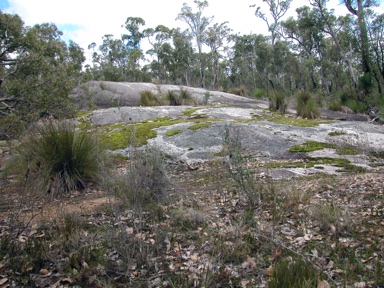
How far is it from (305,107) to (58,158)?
1122 centimetres

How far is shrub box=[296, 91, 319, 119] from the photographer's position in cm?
1441

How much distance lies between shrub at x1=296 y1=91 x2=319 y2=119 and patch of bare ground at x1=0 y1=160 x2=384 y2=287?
32.8 feet

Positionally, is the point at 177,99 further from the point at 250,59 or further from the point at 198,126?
the point at 250,59

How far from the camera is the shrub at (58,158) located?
5488mm

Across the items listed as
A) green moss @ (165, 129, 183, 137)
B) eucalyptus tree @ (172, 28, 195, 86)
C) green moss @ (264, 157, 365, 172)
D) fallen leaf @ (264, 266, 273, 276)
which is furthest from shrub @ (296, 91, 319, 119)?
eucalyptus tree @ (172, 28, 195, 86)

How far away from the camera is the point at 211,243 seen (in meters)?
3.50

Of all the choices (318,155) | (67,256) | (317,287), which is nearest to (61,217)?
(67,256)

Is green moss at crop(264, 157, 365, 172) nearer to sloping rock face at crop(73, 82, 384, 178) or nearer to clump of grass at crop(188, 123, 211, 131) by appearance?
sloping rock face at crop(73, 82, 384, 178)

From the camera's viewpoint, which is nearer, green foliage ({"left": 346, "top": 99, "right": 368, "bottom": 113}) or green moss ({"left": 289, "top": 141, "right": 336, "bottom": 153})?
green moss ({"left": 289, "top": 141, "right": 336, "bottom": 153})

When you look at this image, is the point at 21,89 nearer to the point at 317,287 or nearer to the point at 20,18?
the point at 20,18

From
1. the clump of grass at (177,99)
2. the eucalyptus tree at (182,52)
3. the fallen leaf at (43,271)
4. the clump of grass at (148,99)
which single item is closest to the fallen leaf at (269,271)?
the fallen leaf at (43,271)

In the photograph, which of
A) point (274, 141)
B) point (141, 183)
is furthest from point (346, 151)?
point (141, 183)

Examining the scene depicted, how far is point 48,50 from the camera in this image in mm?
6934

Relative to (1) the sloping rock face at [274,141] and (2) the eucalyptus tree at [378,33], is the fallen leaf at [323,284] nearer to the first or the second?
(1) the sloping rock face at [274,141]
